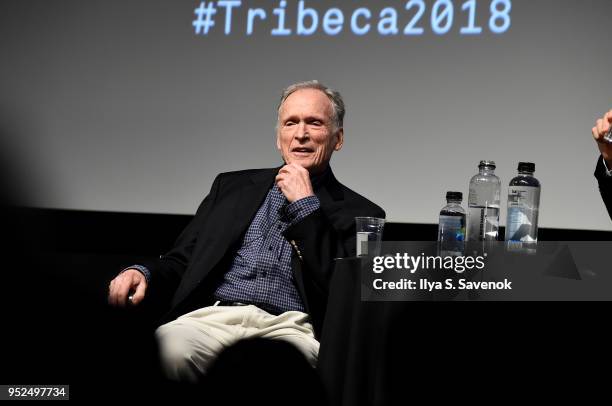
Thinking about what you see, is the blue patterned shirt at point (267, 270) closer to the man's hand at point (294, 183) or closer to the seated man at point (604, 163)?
the man's hand at point (294, 183)

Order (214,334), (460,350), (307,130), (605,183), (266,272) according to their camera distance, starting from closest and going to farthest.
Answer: (460,350)
(605,183)
(214,334)
(266,272)
(307,130)

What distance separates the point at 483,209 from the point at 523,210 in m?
0.10

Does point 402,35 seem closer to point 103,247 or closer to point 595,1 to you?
point 595,1

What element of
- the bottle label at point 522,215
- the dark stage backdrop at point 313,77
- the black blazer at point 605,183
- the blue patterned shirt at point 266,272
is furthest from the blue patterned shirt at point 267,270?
the dark stage backdrop at point 313,77

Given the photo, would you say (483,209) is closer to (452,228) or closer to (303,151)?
(452,228)

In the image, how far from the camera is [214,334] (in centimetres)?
208

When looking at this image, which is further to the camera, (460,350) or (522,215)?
(522,215)

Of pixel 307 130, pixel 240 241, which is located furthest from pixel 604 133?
pixel 240 241

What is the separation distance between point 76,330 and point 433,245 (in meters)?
0.81

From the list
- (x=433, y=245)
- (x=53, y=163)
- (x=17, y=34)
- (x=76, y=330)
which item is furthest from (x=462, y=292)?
(x=17, y=34)

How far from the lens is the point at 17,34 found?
12.8 ft

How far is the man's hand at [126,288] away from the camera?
2113mm

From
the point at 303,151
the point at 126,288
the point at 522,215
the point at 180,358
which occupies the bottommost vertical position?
the point at 180,358

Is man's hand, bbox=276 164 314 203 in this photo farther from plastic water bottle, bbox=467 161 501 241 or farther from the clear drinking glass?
plastic water bottle, bbox=467 161 501 241
